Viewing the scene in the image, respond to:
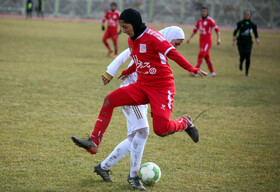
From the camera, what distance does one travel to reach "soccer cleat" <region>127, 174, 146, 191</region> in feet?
15.8

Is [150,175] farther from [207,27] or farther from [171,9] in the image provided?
[171,9]

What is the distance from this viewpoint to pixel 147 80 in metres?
4.82

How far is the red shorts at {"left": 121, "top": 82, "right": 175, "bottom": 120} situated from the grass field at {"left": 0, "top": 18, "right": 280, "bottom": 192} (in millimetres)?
1024

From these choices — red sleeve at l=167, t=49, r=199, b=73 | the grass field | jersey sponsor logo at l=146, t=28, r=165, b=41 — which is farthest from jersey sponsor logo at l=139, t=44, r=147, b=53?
the grass field

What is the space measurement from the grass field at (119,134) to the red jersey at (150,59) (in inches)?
54.7

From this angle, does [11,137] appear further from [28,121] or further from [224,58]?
[224,58]

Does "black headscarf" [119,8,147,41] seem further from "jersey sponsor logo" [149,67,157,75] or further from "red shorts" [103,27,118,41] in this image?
"red shorts" [103,27,118,41]

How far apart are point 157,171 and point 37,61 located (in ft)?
38.3

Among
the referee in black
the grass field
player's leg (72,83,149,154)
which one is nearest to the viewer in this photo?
player's leg (72,83,149,154)

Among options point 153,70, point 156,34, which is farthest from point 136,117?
point 156,34

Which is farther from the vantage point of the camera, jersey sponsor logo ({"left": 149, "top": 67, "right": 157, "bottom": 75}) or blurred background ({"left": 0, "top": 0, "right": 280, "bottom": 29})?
blurred background ({"left": 0, "top": 0, "right": 280, "bottom": 29})

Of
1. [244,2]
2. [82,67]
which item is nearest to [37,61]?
[82,67]

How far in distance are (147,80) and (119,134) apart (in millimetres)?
2602

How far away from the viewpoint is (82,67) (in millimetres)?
15164
